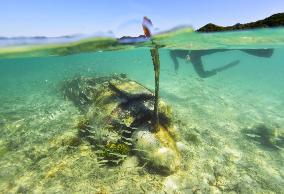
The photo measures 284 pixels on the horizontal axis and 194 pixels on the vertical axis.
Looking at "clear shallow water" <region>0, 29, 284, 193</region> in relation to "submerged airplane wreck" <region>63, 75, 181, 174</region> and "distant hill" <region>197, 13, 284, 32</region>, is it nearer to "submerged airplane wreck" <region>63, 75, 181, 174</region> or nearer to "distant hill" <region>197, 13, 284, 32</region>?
"submerged airplane wreck" <region>63, 75, 181, 174</region>

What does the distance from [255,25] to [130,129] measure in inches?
454

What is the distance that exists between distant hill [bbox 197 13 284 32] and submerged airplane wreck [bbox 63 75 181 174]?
8.30 meters

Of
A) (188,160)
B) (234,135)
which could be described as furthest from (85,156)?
(234,135)

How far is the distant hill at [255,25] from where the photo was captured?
1572 cm

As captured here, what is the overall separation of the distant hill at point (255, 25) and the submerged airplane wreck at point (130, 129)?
8298 millimetres

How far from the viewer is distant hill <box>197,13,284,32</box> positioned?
619 inches

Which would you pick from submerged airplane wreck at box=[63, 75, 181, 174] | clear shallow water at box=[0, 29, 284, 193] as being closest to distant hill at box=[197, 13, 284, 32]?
clear shallow water at box=[0, 29, 284, 193]

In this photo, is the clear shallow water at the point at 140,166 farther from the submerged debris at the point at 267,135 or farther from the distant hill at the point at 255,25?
the distant hill at the point at 255,25

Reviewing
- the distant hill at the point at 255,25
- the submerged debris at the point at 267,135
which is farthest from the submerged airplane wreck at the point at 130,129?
the distant hill at the point at 255,25

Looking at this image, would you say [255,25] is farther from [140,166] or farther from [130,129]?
[140,166]

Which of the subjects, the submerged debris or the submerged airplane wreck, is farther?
the submerged debris

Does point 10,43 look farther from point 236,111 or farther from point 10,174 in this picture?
point 236,111

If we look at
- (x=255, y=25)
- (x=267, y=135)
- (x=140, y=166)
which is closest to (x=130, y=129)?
(x=140, y=166)

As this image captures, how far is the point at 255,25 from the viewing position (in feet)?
55.1
